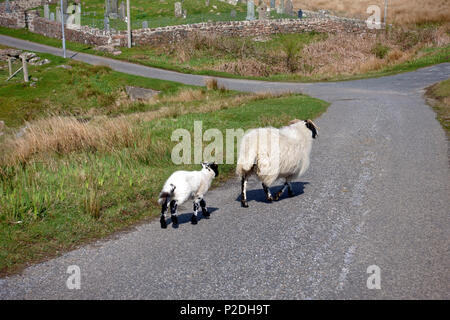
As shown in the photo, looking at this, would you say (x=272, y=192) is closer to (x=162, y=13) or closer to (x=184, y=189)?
(x=184, y=189)

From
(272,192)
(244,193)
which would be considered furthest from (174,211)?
(272,192)

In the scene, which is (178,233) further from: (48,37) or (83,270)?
(48,37)

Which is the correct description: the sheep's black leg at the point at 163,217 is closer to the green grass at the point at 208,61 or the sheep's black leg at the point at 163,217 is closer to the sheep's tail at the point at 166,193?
the sheep's tail at the point at 166,193

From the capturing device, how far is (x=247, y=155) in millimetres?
9172

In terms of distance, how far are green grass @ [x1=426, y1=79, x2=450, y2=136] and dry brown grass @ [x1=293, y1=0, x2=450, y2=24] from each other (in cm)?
3583

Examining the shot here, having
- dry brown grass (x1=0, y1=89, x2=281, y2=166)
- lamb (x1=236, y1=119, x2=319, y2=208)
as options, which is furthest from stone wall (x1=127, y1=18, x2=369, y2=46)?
lamb (x1=236, y1=119, x2=319, y2=208)

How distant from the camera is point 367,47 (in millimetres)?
46594

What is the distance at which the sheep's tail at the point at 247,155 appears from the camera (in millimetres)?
9109

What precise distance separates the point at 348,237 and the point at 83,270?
4.37m

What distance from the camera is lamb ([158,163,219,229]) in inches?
306

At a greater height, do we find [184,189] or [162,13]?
[162,13]

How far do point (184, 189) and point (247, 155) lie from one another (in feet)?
6.12

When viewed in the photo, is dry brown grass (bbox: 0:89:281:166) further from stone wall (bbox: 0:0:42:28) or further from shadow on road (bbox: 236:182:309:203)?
stone wall (bbox: 0:0:42:28)
